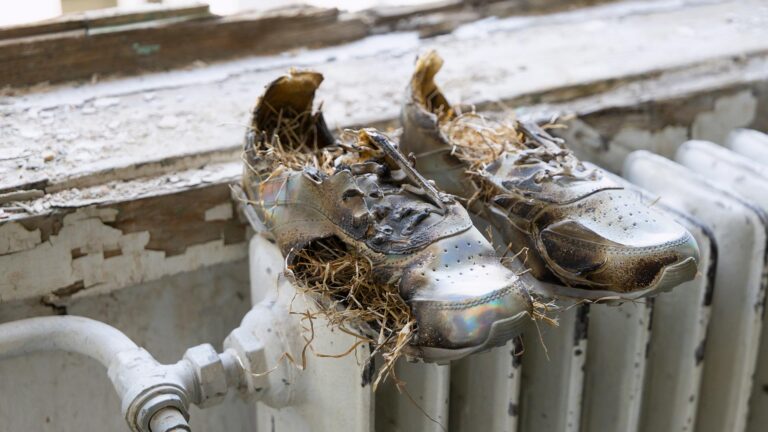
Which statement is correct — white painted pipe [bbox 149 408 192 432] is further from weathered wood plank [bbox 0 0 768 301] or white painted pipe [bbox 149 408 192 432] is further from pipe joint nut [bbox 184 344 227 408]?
weathered wood plank [bbox 0 0 768 301]

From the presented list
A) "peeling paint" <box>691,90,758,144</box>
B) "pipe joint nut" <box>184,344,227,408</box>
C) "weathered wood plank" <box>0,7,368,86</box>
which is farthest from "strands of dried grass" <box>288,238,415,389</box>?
"peeling paint" <box>691,90,758,144</box>

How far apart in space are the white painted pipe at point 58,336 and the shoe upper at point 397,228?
0.17 m

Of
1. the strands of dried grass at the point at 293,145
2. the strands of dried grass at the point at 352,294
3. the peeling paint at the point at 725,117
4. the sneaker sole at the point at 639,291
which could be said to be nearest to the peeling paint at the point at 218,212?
the strands of dried grass at the point at 293,145

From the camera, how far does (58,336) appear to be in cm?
78

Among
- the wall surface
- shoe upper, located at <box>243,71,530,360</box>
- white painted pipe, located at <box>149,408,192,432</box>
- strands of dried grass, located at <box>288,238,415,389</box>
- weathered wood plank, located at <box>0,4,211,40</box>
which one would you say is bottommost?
the wall surface

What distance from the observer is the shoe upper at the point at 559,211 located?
2.28 ft

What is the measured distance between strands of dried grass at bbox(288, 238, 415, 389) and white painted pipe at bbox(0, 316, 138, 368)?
0.19 meters

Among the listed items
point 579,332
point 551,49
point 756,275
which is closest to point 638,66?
point 551,49

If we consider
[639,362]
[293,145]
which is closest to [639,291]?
[639,362]

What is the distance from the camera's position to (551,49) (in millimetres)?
1205

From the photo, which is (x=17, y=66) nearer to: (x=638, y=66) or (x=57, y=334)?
(x=57, y=334)

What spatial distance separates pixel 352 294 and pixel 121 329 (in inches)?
13.9

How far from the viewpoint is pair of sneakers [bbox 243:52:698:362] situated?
2.02 ft

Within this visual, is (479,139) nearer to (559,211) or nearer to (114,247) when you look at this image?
(559,211)
